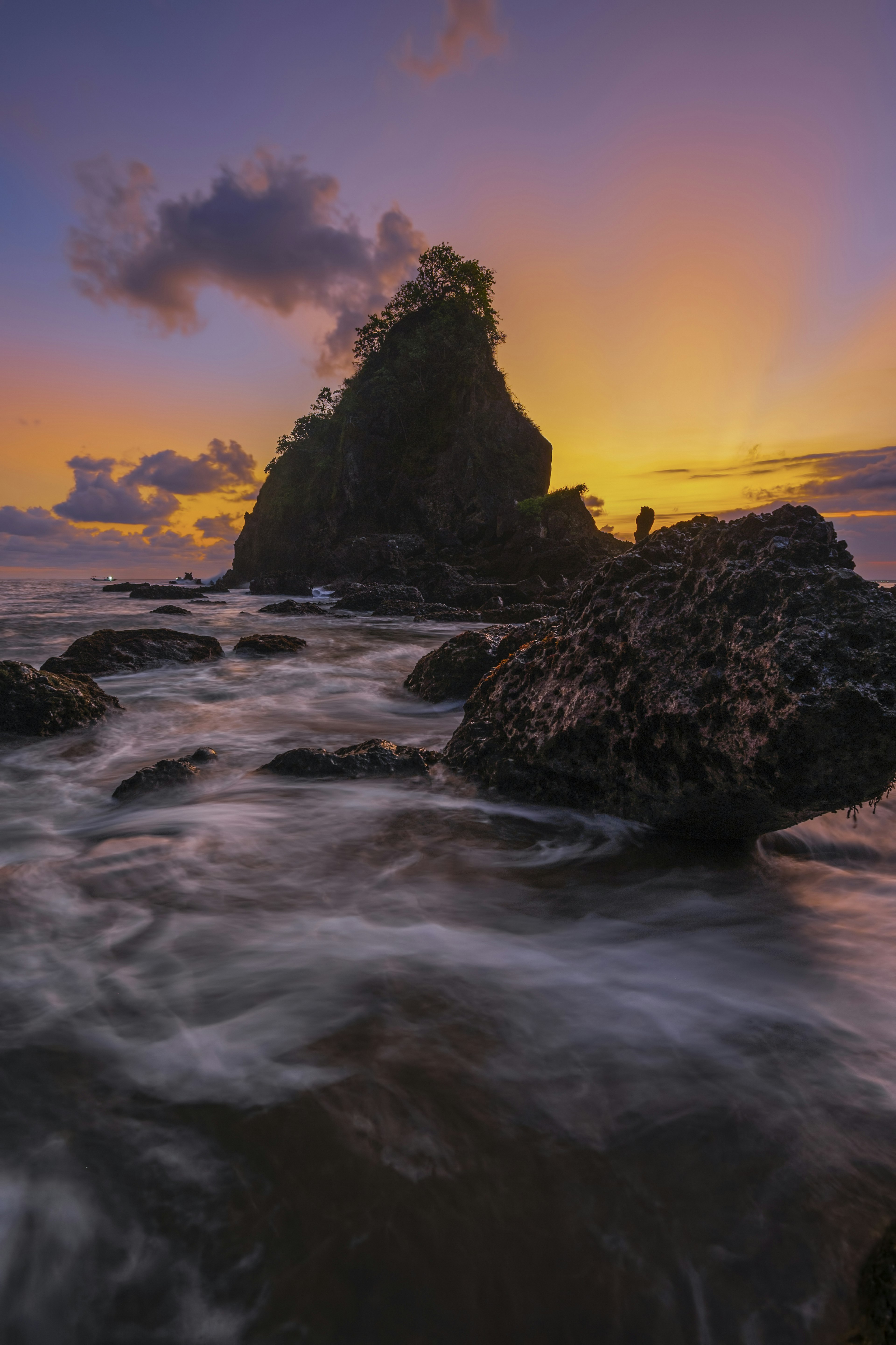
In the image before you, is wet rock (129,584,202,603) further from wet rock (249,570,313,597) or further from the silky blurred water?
the silky blurred water

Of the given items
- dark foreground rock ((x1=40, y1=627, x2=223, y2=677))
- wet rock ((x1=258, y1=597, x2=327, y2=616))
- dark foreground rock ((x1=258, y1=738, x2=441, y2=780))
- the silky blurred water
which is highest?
wet rock ((x1=258, y1=597, x2=327, y2=616))

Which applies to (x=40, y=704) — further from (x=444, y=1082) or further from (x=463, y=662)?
(x=444, y=1082)

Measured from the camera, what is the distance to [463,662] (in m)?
7.26

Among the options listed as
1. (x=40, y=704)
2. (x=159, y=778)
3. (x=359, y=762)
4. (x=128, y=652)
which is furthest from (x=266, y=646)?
(x=359, y=762)

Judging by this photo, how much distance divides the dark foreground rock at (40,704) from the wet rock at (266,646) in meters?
4.84

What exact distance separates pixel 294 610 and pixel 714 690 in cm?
2011

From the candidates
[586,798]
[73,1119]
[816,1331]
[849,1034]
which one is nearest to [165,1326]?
[73,1119]

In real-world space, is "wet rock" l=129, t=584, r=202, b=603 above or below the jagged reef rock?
above

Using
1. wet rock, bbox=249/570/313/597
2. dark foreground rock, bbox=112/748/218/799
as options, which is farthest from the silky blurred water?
wet rock, bbox=249/570/313/597

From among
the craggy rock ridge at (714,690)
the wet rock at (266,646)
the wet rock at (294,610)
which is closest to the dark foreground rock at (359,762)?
the craggy rock ridge at (714,690)

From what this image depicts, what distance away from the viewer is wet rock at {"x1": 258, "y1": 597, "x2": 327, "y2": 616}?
21.6m

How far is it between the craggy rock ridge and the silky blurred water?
1.07 ft

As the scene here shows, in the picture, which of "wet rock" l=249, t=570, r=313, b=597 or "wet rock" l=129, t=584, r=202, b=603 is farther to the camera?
"wet rock" l=249, t=570, r=313, b=597

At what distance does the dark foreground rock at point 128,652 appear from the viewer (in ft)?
29.2
